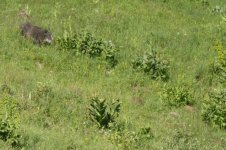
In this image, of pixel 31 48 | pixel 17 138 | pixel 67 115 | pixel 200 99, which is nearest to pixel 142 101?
pixel 200 99

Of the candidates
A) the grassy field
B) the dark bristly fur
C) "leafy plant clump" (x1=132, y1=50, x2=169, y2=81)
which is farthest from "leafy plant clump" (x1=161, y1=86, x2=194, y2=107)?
the dark bristly fur

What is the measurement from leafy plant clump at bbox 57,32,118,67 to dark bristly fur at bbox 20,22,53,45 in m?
0.50

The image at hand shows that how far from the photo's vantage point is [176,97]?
48.9ft

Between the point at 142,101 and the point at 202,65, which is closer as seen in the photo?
the point at 142,101

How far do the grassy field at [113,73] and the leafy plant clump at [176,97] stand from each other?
0.18m

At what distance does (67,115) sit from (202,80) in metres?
6.35

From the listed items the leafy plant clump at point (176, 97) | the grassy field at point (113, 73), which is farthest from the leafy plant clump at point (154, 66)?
the leafy plant clump at point (176, 97)

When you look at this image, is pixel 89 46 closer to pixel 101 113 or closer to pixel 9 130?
pixel 101 113

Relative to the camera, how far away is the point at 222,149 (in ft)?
37.9

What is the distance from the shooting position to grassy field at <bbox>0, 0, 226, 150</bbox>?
11.3 meters

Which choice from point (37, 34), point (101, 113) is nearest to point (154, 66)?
point (37, 34)

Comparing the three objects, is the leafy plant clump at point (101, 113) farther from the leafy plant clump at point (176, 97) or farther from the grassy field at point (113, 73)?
the leafy plant clump at point (176, 97)

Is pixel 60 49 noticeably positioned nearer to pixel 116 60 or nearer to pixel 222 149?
pixel 116 60

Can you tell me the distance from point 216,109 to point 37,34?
669cm
